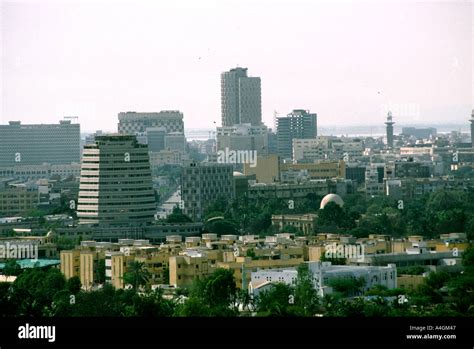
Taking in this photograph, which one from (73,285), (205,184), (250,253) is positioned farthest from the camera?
(205,184)

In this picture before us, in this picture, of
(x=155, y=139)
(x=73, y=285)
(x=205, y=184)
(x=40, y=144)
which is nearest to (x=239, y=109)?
(x=205, y=184)

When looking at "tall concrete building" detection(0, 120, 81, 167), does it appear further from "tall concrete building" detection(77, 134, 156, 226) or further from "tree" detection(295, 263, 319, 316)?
"tree" detection(295, 263, 319, 316)

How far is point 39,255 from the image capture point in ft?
44.7

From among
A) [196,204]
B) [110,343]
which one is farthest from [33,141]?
[110,343]

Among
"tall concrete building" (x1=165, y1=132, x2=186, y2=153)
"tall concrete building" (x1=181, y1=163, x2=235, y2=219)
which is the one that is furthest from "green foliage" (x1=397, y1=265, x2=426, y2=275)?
"tall concrete building" (x1=165, y1=132, x2=186, y2=153)

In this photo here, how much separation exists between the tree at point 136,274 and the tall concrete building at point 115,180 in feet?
24.8

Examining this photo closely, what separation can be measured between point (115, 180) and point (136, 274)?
340 inches

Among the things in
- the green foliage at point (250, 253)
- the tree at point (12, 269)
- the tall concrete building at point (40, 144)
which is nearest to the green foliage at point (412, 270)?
the green foliage at point (250, 253)

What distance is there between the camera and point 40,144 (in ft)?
70.2

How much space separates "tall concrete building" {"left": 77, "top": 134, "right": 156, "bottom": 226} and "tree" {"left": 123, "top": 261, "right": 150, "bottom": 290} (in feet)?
24.8

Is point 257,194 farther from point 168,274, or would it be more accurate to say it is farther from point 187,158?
point 168,274

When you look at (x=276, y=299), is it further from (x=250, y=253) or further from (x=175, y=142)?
(x=175, y=142)

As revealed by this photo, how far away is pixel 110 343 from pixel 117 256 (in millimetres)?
7765

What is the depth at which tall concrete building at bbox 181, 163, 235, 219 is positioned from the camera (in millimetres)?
21984
